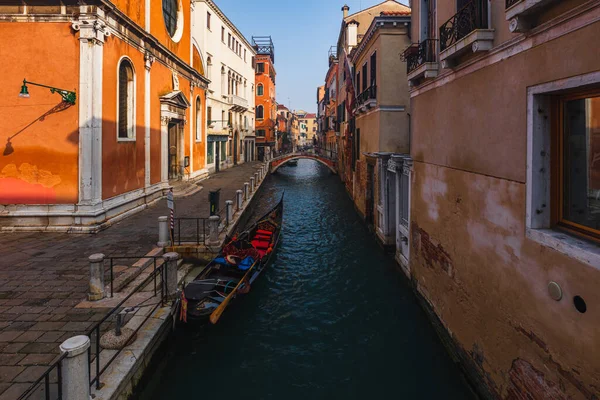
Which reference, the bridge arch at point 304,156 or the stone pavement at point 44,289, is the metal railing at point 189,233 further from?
the bridge arch at point 304,156

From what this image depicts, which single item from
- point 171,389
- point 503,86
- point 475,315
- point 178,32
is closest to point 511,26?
point 503,86

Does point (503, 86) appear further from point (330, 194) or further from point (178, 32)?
point (330, 194)

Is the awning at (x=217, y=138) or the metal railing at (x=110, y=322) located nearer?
the metal railing at (x=110, y=322)

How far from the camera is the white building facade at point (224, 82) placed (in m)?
26.6

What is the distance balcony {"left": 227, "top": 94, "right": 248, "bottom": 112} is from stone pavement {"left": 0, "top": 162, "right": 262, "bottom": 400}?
871 inches

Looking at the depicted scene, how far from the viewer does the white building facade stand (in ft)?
87.1

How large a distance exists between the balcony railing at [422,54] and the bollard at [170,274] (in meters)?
6.14

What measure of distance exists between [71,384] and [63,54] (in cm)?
993

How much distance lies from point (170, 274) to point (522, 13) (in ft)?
20.8

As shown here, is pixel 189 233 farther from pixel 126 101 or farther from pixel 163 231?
pixel 126 101

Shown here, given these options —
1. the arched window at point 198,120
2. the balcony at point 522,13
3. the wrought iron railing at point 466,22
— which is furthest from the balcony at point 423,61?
the arched window at point 198,120

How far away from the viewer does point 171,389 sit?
18.0 ft

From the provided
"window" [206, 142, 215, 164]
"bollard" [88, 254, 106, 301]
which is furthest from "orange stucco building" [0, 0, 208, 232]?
"window" [206, 142, 215, 164]

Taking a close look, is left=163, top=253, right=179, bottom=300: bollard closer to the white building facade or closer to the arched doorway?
the white building facade
